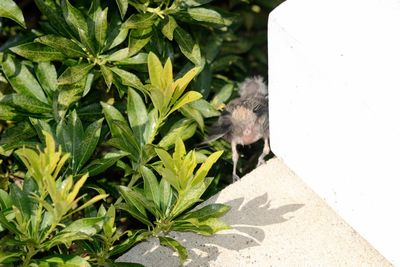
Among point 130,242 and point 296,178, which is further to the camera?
point 296,178

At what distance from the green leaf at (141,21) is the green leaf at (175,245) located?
3.31ft

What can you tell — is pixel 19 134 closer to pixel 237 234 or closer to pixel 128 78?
pixel 128 78

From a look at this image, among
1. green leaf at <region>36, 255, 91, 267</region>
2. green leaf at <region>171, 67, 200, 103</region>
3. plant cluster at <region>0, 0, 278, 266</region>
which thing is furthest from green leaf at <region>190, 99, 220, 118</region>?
green leaf at <region>36, 255, 91, 267</region>

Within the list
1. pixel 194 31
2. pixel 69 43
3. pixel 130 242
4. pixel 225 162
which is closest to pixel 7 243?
pixel 130 242

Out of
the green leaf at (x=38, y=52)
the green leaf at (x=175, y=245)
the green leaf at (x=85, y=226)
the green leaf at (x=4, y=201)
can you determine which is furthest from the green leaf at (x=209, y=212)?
the green leaf at (x=38, y=52)

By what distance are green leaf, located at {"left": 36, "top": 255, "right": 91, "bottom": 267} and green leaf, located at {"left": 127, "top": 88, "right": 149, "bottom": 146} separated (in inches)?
29.8

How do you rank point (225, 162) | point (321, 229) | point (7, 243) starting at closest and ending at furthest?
point (7, 243), point (321, 229), point (225, 162)

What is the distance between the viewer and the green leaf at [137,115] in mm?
3844

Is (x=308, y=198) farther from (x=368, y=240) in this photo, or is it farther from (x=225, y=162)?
(x=225, y=162)

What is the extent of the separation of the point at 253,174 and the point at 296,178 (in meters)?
0.20

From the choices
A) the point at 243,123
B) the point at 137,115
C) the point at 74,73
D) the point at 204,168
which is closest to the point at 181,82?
the point at 204,168

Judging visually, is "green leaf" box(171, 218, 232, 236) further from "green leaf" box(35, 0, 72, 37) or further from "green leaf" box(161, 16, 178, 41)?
"green leaf" box(35, 0, 72, 37)

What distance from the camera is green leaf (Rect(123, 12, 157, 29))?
3938mm

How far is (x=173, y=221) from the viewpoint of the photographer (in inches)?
137
